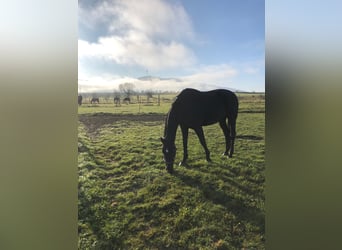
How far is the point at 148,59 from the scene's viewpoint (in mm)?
2252

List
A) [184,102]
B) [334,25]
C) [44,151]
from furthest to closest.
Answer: [184,102], [44,151], [334,25]

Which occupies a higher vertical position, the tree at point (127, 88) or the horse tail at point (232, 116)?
the tree at point (127, 88)

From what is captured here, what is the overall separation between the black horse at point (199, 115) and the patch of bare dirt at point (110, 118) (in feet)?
0.34

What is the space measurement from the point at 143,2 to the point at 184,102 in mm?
747

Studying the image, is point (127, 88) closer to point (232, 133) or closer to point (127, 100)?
point (127, 100)

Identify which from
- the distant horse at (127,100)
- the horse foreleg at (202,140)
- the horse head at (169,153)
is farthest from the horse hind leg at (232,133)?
the distant horse at (127,100)

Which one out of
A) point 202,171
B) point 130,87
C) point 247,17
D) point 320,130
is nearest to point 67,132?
point 130,87

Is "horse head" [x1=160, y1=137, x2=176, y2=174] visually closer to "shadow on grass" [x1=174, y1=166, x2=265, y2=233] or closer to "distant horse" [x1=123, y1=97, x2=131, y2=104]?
"shadow on grass" [x1=174, y1=166, x2=265, y2=233]

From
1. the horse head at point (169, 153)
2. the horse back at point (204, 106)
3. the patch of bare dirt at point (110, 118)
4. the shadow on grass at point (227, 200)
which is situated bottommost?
the shadow on grass at point (227, 200)

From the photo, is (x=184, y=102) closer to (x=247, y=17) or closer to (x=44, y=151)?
(x=247, y=17)

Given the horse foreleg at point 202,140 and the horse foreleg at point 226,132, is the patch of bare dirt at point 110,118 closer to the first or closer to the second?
the horse foreleg at point 202,140

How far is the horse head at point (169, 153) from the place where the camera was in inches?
91.0

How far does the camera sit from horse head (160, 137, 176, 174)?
2.31 meters

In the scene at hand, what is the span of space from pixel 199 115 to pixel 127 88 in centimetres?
56
